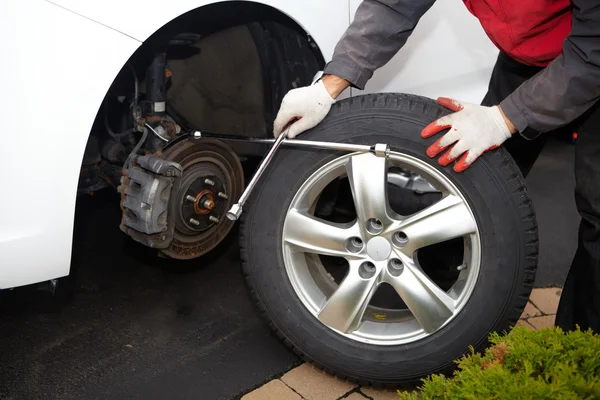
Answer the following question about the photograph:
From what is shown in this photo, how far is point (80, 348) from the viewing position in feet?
7.48

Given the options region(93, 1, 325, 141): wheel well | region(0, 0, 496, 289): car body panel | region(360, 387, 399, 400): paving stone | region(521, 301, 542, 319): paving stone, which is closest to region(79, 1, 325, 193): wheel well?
region(93, 1, 325, 141): wheel well

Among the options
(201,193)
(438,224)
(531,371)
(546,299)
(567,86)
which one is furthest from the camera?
(546,299)

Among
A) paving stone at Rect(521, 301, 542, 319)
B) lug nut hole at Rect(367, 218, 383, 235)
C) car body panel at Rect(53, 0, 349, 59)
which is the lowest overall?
paving stone at Rect(521, 301, 542, 319)

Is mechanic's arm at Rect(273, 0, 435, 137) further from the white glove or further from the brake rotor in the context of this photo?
the brake rotor

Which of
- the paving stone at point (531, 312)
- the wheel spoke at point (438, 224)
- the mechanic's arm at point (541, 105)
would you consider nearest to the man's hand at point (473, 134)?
the mechanic's arm at point (541, 105)

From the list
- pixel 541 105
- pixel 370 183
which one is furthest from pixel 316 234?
Answer: pixel 541 105

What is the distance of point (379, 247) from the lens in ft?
6.86

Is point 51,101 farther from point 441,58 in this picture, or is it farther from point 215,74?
point 441,58

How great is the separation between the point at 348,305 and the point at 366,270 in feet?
0.43

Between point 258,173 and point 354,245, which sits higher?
point 258,173

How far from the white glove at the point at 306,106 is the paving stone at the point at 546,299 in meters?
1.34

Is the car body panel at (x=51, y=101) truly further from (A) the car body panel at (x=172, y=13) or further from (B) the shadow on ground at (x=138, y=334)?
(B) the shadow on ground at (x=138, y=334)

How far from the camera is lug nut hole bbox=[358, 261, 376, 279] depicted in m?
2.13

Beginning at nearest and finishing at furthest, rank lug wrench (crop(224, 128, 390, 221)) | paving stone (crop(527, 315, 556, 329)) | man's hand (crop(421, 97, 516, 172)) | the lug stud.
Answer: man's hand (crop(421, 97, 516, 172)) → lug wrench (crop(224, 128, 390, 221)) → the lug stud → paving stone (crop(527, 315, 556, 329))
